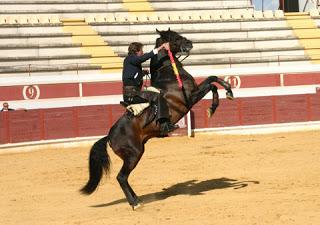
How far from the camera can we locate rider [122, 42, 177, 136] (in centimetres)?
608

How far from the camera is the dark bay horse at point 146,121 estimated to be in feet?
A: 19.7

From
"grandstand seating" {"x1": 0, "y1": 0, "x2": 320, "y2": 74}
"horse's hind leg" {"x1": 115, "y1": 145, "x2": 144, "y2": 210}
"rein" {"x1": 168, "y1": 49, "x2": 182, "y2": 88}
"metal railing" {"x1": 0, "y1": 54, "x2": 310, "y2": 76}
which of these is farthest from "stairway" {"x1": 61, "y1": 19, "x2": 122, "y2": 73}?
"horse's hind leg" {"x1": 115, "y1": 145, "x2": 144, "y2": 210}

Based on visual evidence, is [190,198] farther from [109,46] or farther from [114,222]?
[109,46]

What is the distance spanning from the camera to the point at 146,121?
6.11m

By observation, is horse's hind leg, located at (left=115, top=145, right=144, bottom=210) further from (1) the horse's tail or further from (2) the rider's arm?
(2) the rider's arm

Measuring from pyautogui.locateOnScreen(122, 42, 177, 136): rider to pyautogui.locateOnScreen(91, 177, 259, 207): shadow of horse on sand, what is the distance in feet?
3.11

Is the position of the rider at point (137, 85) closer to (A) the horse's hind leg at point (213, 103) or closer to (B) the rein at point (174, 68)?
(B) the rein at point (174, 68)

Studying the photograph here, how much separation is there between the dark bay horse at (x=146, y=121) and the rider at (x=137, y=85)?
2.9 inches


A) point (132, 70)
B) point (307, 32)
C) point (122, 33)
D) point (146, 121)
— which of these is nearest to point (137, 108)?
point (146, 121)

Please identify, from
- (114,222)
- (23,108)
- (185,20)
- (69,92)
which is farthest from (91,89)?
(114,222)

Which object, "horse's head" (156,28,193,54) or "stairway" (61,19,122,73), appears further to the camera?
"stairway" (61,19,122,73)

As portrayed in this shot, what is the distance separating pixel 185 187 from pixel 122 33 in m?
13.5

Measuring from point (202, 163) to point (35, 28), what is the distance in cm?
1127

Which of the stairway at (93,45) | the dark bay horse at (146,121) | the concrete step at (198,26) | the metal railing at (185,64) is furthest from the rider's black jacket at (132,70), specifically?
the concrete step at (198,26)
